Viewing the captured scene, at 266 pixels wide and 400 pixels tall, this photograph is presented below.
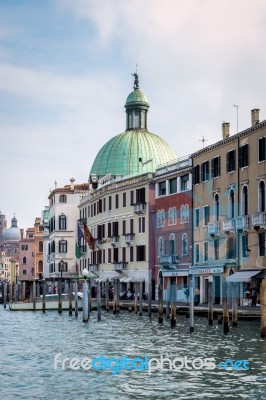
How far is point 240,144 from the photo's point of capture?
54.2m

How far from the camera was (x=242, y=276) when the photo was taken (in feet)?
172

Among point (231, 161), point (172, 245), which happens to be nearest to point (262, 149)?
point (231, 161)

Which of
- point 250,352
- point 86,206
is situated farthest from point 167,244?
point 250,352

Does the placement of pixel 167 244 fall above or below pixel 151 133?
below

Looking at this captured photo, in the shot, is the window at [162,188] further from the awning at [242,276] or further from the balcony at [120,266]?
the awning at [242,276]

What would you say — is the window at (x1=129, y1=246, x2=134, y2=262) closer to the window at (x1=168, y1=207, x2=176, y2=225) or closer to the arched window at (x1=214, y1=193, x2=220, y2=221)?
the window at (x1=168, y1=207, x2=176, y2=225)

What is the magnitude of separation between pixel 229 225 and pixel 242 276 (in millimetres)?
3969

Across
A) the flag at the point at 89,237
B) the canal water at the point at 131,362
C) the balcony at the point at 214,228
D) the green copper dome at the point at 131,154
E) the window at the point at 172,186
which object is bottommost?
the canal water at the point at 131,362

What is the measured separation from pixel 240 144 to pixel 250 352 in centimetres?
2515

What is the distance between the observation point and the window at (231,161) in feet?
181

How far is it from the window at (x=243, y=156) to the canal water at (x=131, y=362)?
39.1ft

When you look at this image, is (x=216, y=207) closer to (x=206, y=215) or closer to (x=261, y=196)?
(x=206, y=215)

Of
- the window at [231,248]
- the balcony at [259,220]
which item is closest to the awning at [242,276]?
the window at [231,248]

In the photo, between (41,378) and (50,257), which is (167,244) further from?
(41,378)
